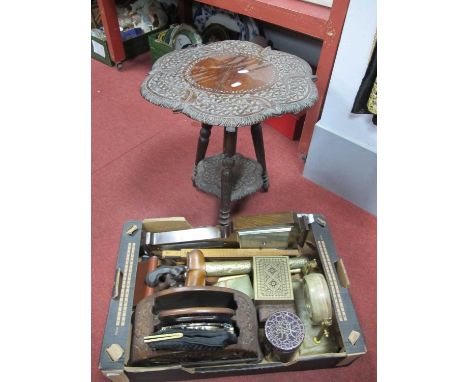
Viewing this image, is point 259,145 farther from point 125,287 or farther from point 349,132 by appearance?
point 125,287

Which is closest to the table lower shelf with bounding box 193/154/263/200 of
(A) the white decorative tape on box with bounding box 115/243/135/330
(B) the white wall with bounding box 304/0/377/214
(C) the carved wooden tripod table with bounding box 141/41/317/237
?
(C) the carved wooden tripod table with bounding box 141/41/317/237

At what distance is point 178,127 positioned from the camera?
1.91 metres

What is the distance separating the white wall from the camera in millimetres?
1174

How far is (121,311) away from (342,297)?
64 centimetres

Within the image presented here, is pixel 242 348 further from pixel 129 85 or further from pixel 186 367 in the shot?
pixel 129 85

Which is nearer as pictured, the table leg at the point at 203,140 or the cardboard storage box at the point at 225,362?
the cardboard storage box at the point at 225,362

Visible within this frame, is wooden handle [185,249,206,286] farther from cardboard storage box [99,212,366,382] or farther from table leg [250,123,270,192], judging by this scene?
table leg [250,123,270,192]

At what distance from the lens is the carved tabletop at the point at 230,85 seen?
900mm

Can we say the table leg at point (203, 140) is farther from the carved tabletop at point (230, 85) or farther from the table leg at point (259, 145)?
the carved tabletop at point (230, 85)

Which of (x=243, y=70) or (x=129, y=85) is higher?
(x=243, y=70)

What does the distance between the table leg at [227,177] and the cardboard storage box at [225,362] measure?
85 millimetres

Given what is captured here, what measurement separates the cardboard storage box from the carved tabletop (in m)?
0.41

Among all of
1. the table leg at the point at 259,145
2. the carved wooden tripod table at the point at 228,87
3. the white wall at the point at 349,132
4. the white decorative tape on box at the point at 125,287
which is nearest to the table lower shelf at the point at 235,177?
the table leg at the point at 259,145

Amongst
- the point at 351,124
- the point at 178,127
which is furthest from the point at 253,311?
the point at 178,127
